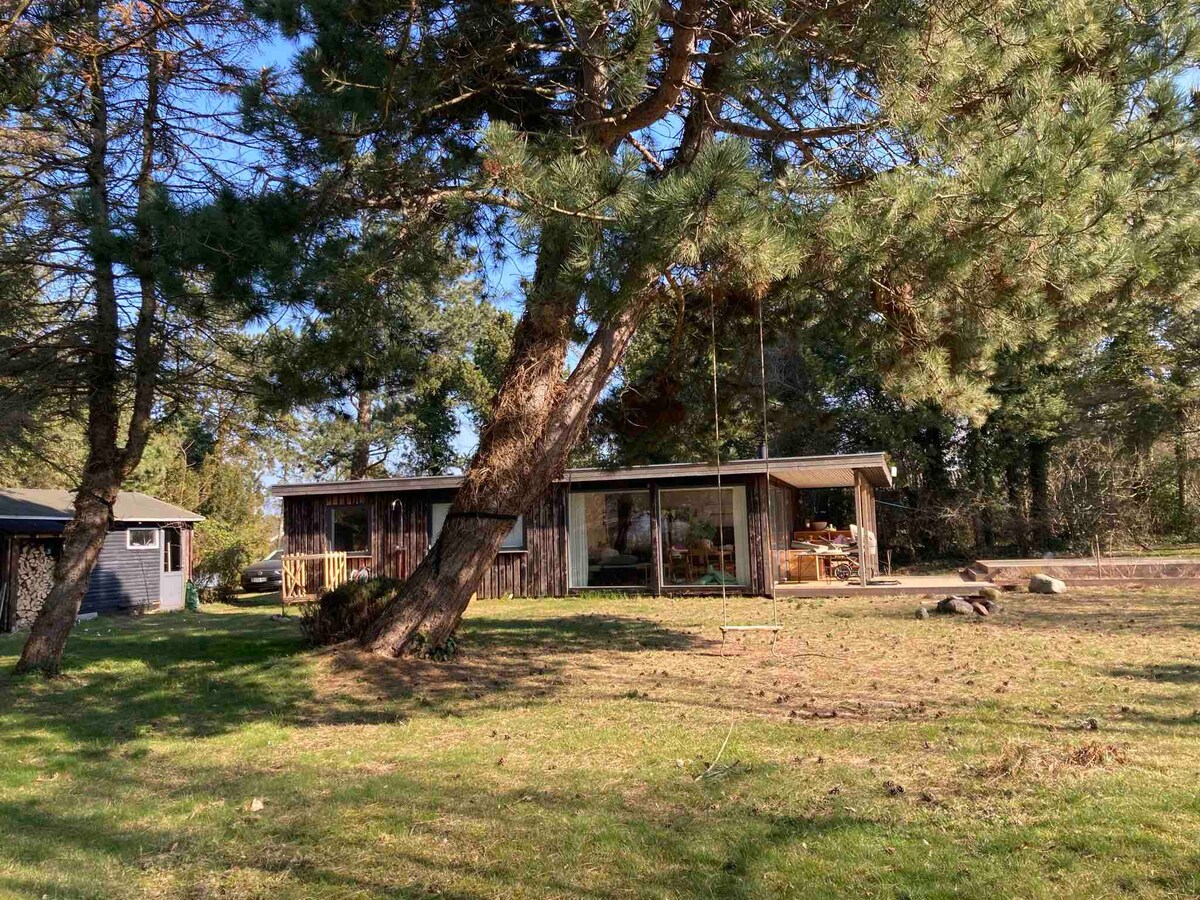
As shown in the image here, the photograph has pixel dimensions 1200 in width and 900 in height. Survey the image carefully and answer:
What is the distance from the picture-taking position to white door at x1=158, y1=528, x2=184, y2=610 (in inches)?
790

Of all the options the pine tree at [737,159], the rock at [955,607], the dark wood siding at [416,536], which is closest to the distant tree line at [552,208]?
the pine tree at [737,159]

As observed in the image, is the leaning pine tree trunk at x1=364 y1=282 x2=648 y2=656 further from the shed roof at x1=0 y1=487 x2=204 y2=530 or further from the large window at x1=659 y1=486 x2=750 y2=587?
the shed roof at x1=0 y1=487 x2=204 y2=530

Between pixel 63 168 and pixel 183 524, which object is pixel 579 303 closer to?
pixel 63 168

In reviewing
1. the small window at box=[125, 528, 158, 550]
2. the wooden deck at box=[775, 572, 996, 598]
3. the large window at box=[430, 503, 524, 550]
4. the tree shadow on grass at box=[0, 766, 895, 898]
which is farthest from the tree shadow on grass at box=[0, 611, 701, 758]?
the small window at box=[125, 528, 158, 550]

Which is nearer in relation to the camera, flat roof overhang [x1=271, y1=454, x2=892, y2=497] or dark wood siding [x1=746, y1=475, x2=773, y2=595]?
flat roof overhang [x1=271, y1=454, x2=892, y2=497]

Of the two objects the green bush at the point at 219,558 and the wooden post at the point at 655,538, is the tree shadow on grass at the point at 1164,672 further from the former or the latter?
the green bush at the point at 219,558

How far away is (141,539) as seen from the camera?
19844 millimetres

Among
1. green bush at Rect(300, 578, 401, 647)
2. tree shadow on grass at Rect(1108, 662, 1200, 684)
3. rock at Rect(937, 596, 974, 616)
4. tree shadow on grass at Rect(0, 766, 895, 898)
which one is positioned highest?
green bush at Rect(300, 578, 401, 647)

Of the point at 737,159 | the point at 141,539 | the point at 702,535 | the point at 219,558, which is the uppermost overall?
the point at 737,159

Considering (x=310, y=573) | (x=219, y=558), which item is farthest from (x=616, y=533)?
(x=219, y=558)

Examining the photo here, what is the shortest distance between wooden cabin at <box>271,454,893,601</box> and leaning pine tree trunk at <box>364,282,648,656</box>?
782 centimetres

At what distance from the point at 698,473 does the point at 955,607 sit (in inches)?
219

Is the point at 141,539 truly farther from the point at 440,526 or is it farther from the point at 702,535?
the point at 702,535

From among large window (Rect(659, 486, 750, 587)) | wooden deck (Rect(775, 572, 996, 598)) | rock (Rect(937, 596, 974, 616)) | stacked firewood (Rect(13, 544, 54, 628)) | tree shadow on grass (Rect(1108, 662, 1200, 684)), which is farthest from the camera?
large window (Rect(659, 486, 750, 587))
